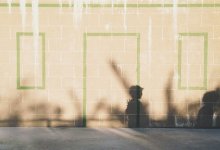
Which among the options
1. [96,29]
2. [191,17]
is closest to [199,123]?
[191,17]

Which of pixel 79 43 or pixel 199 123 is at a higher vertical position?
pixel 79 43

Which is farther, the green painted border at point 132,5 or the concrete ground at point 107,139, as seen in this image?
the green painted border at point 132,5

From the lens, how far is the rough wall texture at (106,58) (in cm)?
740

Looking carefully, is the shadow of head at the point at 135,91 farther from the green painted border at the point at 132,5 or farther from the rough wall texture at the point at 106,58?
the green painted border at the point at 132,5

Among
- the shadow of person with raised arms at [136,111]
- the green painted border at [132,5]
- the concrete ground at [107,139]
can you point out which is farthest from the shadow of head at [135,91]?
the green painted border at [132,5]

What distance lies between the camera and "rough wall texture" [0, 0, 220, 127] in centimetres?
740

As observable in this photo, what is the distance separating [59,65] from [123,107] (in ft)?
4.98

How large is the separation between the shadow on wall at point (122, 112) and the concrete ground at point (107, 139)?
23cm

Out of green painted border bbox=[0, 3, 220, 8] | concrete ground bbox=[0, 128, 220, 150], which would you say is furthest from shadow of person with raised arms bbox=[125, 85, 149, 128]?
green painted border bbox=[0, 3, 220, 8]

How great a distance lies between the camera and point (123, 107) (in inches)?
295

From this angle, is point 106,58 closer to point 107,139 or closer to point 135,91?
point 135,91

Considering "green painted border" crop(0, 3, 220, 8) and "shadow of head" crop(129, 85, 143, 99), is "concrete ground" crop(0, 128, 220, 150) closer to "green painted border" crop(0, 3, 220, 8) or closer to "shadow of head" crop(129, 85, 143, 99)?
"shadow of head" crop(129, 85, 143, 99)

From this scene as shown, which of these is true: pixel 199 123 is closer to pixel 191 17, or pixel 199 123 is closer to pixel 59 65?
pixel 191 17

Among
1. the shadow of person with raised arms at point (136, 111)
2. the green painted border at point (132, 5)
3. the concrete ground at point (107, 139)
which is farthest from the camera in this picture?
the shadow of person with raised arms at point (136, 111)
